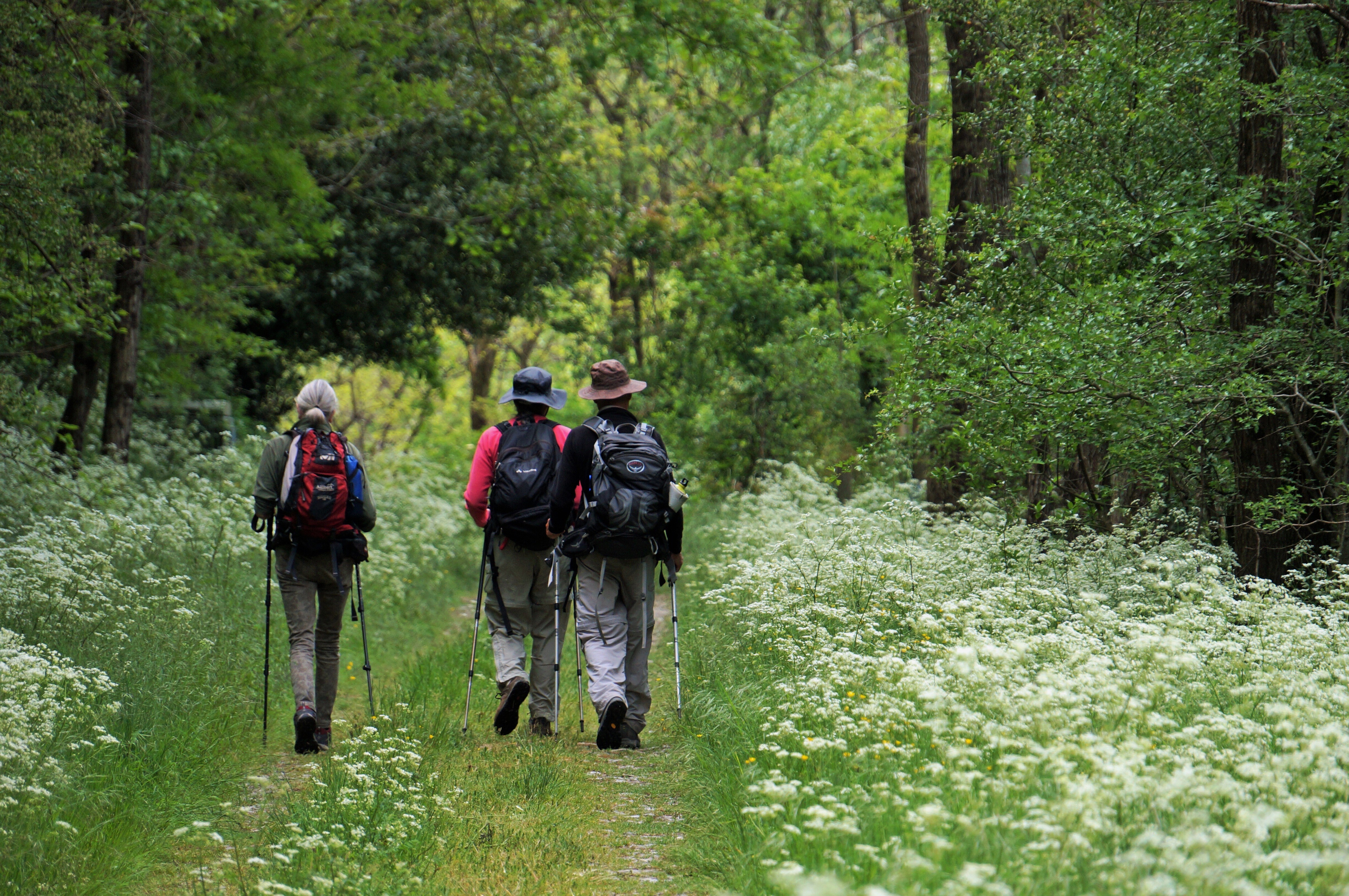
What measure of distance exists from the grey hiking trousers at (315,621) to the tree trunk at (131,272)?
22.1 feet

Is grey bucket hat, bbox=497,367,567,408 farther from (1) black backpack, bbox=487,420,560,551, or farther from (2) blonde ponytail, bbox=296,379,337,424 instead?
(2) blonde ponytail, bbox=296,379,337,424

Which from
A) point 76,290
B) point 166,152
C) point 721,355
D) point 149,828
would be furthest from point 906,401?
point 721,355

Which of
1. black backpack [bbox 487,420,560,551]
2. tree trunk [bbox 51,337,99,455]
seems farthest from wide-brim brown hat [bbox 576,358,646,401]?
tree trunk [bbox 51,337,99,455]

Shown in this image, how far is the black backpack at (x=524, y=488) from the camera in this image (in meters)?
7.31

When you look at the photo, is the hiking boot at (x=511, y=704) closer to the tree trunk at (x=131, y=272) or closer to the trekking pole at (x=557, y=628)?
the trekking pole at (x=557, y=628)

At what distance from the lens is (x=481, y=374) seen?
37.5 m

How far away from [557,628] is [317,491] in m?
1.70

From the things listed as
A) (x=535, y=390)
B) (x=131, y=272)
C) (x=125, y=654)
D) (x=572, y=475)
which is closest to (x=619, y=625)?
(x=572, y=475)

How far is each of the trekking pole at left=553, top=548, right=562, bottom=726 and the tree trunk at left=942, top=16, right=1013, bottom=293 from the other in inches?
172

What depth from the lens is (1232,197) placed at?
7.17 metres

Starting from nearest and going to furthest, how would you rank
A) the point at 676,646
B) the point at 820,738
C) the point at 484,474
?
the point at 820,738
the point at 676,646
the point at 484,474

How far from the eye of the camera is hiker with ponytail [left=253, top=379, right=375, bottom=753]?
6906 mm

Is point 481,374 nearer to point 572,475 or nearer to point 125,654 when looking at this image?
point 125,654

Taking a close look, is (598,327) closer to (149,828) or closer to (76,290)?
(76,290)
